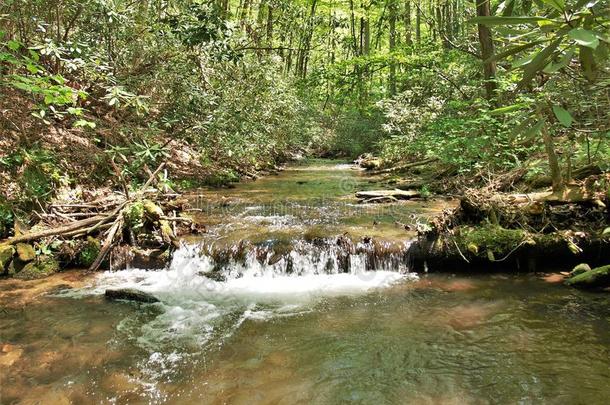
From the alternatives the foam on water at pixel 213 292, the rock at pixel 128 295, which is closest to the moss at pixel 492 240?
the foam on water at pixel 213 292

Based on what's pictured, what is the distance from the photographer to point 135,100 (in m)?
7.12

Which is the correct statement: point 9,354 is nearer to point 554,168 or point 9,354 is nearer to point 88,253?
point 88,253

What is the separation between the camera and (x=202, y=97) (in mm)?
9531

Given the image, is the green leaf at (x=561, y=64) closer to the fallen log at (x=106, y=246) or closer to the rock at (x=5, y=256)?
the fallen log at (x=106, y=246)

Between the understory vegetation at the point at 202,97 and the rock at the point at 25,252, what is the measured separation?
584mm

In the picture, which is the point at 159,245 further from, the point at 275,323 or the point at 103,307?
the point at 275,323

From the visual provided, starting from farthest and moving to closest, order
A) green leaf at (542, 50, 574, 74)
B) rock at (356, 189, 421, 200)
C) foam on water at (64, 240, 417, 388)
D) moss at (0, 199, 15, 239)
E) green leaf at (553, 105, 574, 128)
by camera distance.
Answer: rock at (356, 189, 421, 200)
moss at (0, 199, 15, 239)
foam on water at (64, 240, 417, 388)
green leaf at (553, 105, 574, 128)
green leaf at (542, 50, 574, 74)

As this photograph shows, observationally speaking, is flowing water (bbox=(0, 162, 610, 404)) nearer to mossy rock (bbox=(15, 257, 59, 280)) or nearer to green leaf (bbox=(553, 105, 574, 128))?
mossy rock (bbox=(15, 257, 59, 280))

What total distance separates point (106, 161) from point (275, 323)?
6.04 m

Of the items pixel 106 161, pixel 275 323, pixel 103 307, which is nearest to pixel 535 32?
pixel 275 323

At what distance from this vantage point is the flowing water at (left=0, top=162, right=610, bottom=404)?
12.2 feet

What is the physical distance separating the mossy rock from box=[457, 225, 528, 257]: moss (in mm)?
6465

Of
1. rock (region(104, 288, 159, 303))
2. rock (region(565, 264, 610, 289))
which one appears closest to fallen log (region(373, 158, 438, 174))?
rock (region(565, 264, 610, 289))

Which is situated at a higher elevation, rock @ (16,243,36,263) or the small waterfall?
rock @ (16,243,36,263)
